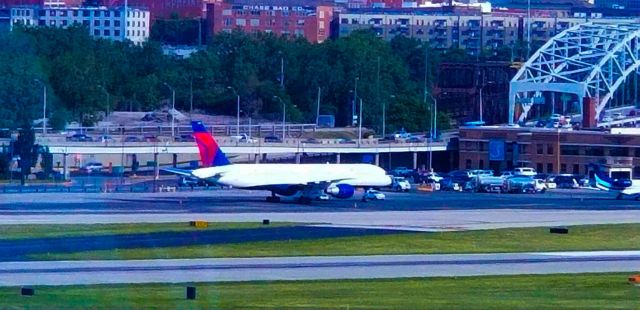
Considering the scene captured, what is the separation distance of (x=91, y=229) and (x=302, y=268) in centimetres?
1711

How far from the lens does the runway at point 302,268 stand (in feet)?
155

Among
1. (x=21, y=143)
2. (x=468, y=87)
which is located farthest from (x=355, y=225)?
(x=468, y=87)

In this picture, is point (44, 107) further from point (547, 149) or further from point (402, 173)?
point (547, 149)

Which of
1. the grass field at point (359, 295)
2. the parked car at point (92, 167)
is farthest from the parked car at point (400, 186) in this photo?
the grass field at point (359, 295)

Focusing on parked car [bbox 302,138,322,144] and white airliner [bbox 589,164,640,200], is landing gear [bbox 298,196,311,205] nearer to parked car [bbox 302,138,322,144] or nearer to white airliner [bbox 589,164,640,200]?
white airliner [bbox 589,164,640,200]

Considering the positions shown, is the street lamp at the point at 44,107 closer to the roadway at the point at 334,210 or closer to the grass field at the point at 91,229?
the roadway at the point at 334,210

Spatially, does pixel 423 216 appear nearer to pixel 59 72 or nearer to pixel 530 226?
pixel 530 226

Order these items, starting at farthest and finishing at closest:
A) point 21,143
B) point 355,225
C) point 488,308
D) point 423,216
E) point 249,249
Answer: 1. point 21,143
2. point 423,216
3. point 355,225
4. point 249,249
5. point 488,308

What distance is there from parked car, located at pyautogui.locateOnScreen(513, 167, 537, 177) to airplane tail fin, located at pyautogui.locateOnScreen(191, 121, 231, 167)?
32.7 metres

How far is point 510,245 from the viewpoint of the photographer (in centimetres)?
6291

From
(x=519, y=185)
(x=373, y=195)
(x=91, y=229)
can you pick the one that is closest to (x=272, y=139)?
(x=519, y=185)

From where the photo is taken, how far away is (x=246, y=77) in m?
180

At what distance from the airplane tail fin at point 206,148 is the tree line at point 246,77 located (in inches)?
1620

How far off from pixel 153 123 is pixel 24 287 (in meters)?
111
